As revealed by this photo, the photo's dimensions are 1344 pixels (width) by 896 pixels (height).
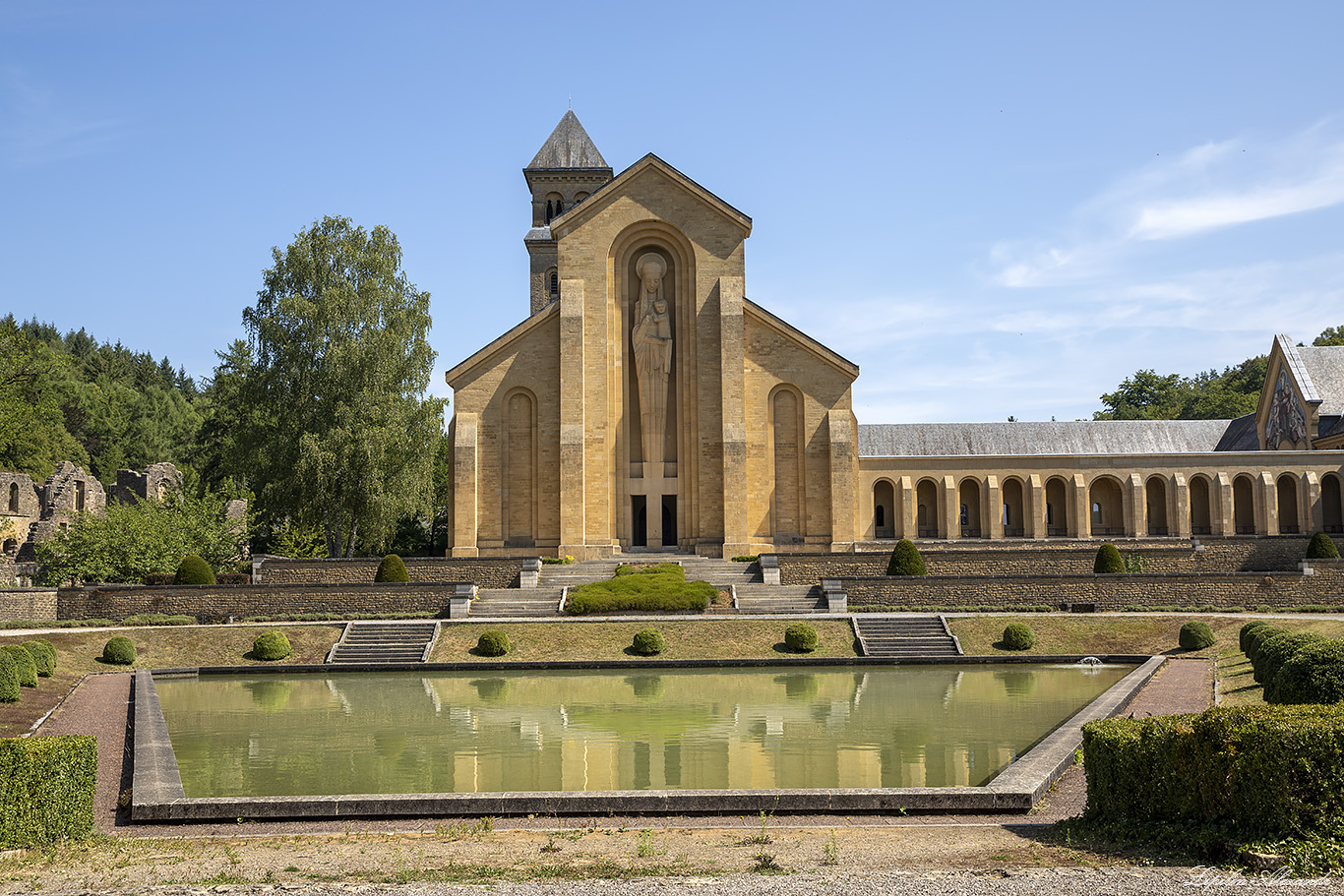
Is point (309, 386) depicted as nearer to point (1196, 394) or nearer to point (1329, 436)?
point (1329, 436)

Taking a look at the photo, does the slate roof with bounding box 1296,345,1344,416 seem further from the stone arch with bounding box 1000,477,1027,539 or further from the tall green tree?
the tall green tree

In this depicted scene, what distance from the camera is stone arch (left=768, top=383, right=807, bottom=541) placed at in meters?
40.1

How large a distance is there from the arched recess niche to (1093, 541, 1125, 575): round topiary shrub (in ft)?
47.9

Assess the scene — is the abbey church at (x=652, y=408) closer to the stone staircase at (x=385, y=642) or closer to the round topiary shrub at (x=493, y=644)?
the stone staircase at (x=385, y=642)

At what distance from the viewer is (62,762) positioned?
359 inches

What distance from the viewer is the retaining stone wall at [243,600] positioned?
30.4 m

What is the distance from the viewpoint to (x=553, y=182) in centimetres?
6138

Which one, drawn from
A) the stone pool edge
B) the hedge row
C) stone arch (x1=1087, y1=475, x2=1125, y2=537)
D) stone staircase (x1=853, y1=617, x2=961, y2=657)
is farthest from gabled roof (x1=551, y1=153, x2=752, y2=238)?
the hedge row

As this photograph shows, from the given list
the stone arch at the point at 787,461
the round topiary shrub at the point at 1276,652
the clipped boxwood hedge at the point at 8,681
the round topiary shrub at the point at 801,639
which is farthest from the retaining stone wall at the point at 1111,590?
the clipped boxwood hedge at the point at 8,681

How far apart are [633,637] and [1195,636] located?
13.5 metres

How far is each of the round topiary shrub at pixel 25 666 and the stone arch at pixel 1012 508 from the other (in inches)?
1589

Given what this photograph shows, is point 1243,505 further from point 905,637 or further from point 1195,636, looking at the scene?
point 905,637

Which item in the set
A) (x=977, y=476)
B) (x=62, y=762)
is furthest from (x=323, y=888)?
(x=977, y=476)

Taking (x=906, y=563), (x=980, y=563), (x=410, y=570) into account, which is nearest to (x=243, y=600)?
(x=410, y=570)
